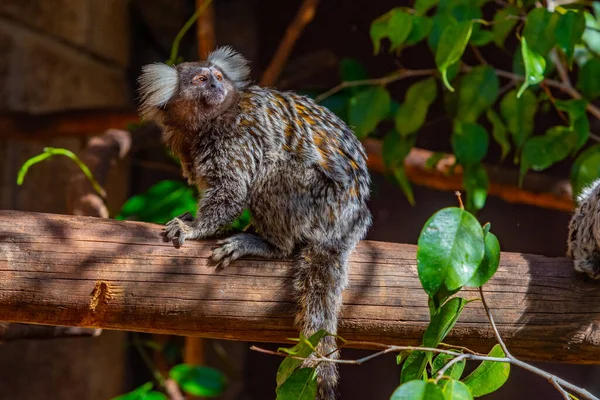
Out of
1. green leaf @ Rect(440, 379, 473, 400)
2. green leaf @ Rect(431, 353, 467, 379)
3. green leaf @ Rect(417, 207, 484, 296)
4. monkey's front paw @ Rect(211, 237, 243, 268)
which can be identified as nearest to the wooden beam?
monkey's front paw @ Rect(211, 237, 243, 268)

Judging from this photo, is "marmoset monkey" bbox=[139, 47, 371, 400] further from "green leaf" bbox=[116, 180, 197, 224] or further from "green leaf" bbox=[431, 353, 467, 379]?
"green leaf" bbox=[116, 180, 197, 224]

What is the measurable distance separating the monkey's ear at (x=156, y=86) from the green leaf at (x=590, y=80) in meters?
1.53

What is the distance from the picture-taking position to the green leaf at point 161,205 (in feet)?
10.6

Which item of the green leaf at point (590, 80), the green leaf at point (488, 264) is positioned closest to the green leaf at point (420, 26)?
the green leaf at point (590, 80)

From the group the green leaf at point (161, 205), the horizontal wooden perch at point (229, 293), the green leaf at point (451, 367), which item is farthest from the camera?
the green leaf at point (161, 205)

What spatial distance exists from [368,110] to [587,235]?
3.51 ft

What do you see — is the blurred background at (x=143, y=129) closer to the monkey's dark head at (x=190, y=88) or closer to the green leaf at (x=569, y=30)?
the monkey's dark head at (x=190, y=88)

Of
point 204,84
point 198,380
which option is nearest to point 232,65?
point 204,84

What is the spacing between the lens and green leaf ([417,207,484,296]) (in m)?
1.34

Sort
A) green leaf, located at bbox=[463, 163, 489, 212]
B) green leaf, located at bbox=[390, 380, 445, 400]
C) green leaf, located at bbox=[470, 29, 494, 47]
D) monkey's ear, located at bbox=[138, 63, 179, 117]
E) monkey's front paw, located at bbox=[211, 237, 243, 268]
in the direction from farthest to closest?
1. green leaf, located at bbox=[463, 163, 489, 212]
2. green leaf, located at bbox=[470, 29, 494, 47]
3. monkey's ear, located at bbox=[138, 63, 179, 117]
4. monkey's front paw, located at bbox=[211, 237, 243, 268]
5. green leaf, located at bbox=[390, 380, 445, 400]

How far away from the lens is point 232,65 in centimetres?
265

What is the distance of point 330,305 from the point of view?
6.59ft

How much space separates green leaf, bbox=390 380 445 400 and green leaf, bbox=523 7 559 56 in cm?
143

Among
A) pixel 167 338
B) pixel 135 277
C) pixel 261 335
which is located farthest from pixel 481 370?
pixel 167 338
